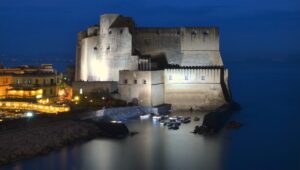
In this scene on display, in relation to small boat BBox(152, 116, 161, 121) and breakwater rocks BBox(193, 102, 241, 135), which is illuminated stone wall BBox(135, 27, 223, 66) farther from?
small boat BBox(152, 116, 161, 121)

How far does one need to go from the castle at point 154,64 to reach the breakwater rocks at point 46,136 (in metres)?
5.65

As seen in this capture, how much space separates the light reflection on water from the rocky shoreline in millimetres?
450

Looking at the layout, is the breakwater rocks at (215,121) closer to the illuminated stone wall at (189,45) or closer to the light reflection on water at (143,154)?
the light reflection on water at (143,154)

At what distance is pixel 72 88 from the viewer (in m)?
31.1

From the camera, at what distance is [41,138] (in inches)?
825

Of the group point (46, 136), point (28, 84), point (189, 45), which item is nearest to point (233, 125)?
point (189, 45)

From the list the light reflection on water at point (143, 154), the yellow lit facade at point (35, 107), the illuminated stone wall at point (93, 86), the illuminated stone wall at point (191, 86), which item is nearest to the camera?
the light reflection on water at point (143, 154)

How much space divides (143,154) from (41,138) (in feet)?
13.2

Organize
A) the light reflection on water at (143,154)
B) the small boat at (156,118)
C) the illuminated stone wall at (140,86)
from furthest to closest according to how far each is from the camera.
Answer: the illuminated stone wall at (140,86), the small boat at (156,118), the light reflection on water at (143,154)

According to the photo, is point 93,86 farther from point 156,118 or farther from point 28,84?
point 156,118

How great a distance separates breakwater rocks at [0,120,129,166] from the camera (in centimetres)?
1933

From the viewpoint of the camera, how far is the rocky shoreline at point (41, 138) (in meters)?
19.3

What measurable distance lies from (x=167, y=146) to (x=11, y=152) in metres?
6.38

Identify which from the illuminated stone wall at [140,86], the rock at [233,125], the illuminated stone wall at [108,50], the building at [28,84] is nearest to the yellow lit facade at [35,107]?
the building at [28,84]
